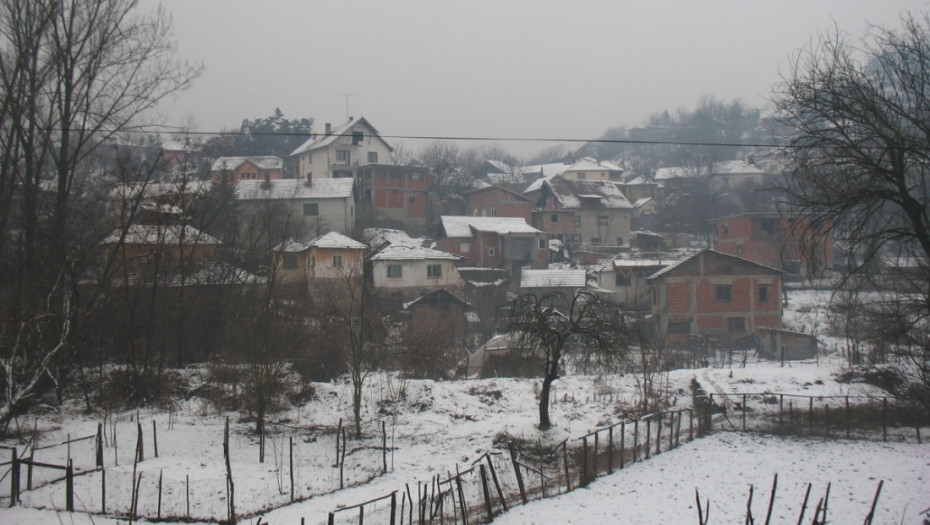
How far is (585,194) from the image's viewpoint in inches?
2083

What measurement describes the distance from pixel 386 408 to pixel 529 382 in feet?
16.6

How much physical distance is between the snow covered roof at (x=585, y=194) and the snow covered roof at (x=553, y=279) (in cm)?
1634

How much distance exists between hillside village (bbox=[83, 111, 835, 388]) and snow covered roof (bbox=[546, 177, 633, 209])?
20 cm

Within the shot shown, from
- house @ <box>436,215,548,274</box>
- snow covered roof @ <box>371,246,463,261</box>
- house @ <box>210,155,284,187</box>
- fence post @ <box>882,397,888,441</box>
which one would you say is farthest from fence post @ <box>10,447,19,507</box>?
house @ <box>210,155,284,187</box>

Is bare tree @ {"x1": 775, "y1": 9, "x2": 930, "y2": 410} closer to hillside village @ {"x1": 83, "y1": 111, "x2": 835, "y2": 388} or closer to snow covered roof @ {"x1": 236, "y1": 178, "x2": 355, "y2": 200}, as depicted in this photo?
hillside village @ {"x1": 83, "y1": 111, "x2": 835, "y2": 388}

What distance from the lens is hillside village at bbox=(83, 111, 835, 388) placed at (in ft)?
68.1

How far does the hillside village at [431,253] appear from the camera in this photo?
20766 mm

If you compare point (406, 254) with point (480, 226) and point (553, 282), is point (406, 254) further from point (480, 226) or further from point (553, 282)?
point (553, 282)

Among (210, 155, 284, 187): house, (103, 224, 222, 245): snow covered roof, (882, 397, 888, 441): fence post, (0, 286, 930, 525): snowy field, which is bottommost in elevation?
(0, 286, 930, 525): snowy field

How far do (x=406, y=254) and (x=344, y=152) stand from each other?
72.5ft

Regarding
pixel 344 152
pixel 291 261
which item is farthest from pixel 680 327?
pixel 344 152

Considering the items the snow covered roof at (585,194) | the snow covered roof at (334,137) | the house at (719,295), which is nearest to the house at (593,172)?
the snow covered roof at (585,194)

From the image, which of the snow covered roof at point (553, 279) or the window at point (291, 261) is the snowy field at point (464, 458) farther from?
the window at point (291, 261)

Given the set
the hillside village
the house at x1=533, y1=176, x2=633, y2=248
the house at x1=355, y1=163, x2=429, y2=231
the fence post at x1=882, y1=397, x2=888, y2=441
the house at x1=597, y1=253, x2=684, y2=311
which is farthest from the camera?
the house at x1=533, y1=176, x2=633, y2=248
